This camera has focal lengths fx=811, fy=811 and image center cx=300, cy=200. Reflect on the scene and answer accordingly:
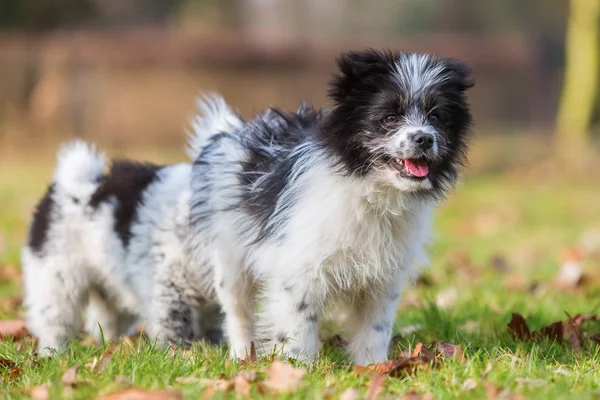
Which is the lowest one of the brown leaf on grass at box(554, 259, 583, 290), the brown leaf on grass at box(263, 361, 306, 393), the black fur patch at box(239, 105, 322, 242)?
the brown leaf on grass at box(554, 259, 583, 290)

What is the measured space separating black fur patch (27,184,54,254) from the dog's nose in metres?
2.61

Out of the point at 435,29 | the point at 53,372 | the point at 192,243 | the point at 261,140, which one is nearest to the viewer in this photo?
the point at 53,372

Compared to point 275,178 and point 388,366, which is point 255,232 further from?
point 388,366

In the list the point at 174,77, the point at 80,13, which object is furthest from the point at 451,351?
the point at 80,13

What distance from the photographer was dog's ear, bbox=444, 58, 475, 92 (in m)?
4.02

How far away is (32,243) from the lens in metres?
5.23

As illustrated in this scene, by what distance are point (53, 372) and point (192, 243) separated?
5.11 feet

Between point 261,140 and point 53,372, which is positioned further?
point 261,140

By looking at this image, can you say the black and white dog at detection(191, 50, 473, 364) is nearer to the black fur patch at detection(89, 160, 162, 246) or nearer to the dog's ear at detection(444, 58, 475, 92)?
the dog's ear at detection(444, 58, 475, 92)

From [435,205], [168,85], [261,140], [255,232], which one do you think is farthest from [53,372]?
[168,85]

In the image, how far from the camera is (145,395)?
3055 millimetres

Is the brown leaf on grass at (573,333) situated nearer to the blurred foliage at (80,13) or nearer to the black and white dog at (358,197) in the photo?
the black and white dog at (358,197)

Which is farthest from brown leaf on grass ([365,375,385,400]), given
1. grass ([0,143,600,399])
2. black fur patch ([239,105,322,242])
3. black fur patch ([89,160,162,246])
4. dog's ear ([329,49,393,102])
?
black fur patch ([89,160,162,246])

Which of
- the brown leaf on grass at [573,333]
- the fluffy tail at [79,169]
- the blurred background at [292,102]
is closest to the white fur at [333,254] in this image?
the brown leaf on grass at [573,333]
